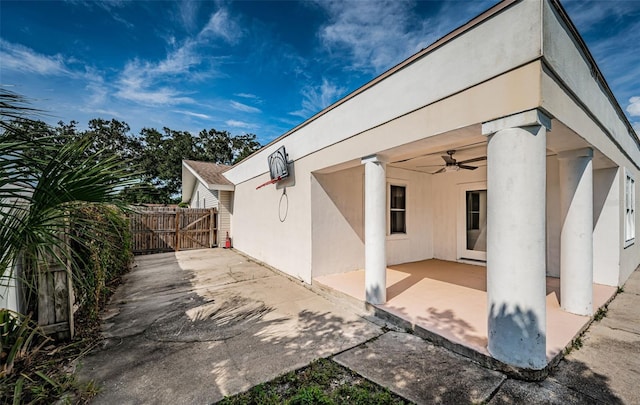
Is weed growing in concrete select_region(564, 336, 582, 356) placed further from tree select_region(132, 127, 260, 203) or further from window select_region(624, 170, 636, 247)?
tree select_region(132, 127, 260, 203)

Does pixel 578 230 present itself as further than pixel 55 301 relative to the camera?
Yes

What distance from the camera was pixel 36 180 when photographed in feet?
6.73

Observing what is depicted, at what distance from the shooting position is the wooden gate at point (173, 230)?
11734 millimetres

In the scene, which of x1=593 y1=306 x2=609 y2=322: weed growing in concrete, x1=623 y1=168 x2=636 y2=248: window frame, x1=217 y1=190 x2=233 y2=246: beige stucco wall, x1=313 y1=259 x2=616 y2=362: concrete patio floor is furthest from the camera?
x1=217 y1=190 x2=233 y2=246: beige stucco wall

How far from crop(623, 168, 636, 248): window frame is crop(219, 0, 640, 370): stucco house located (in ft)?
0.24

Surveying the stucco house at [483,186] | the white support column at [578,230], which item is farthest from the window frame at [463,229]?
the white support column at [578,230]

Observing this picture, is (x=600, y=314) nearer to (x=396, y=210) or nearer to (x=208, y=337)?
(x=396, y=210)

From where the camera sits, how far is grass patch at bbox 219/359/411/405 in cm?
243

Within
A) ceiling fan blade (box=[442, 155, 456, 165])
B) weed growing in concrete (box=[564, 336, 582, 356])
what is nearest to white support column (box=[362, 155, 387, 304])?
ceiling fan blade (box=[442, 155, 456, 165])

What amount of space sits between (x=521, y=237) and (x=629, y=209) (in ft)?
22.8

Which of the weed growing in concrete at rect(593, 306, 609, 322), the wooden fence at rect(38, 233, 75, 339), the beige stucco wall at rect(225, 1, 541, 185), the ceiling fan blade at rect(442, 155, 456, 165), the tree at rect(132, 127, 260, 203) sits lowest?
the weed growing in concrete at rect(593, 306, 609, 322)

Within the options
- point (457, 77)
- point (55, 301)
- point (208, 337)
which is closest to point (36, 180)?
point (55, 301)

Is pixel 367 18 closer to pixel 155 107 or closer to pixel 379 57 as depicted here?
pixel 379 57

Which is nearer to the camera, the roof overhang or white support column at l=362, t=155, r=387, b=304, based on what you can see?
white support column at l=362, t=155, r=387, b=304
